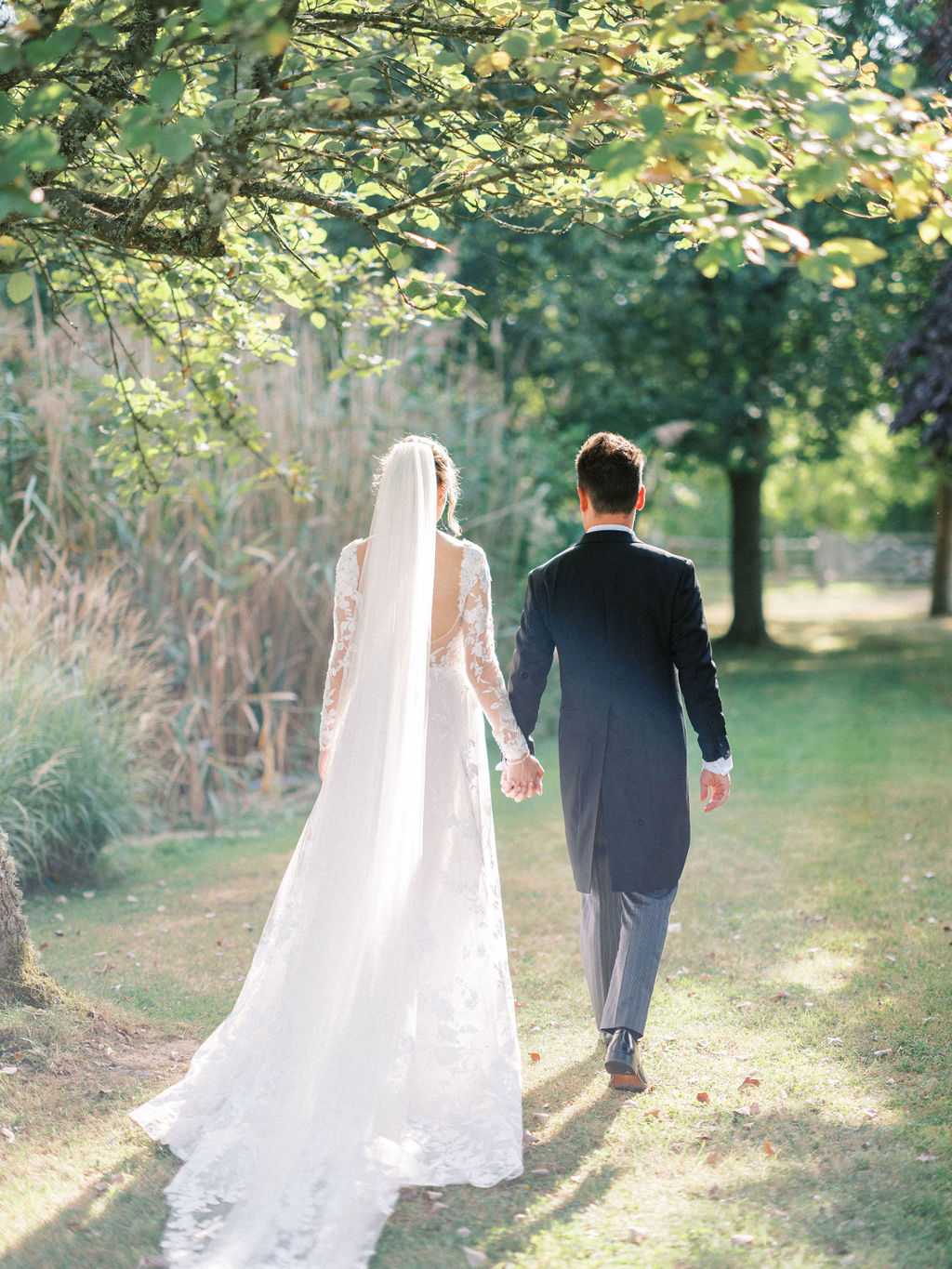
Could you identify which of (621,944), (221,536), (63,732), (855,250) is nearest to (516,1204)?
(621,944)

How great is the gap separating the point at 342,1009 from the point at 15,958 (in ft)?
4.87

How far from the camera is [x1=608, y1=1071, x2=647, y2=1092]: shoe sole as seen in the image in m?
3.63

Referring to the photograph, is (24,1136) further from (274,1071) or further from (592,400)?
(592,400)

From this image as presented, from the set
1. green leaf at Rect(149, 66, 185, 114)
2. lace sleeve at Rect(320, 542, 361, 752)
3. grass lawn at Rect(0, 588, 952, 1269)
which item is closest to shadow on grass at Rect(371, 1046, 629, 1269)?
grass lawn at Rect(0, 588, 952, 1269)

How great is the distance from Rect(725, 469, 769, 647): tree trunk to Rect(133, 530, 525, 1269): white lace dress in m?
12.9

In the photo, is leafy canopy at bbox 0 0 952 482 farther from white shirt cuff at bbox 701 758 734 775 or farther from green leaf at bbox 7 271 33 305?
white shirt cuff at bbox 701 758 734 775

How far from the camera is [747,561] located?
1630 cm

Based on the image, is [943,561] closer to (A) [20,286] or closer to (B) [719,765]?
(B) [719,765]

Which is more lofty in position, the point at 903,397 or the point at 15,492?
the point at 903,397

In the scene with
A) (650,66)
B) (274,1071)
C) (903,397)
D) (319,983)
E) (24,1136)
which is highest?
(650,66)

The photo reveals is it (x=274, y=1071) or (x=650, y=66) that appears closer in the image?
(x=274, y=1071)

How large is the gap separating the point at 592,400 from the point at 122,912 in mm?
9373

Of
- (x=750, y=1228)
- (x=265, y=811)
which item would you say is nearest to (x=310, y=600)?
(x=265, y=811)

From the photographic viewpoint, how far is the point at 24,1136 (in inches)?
131
